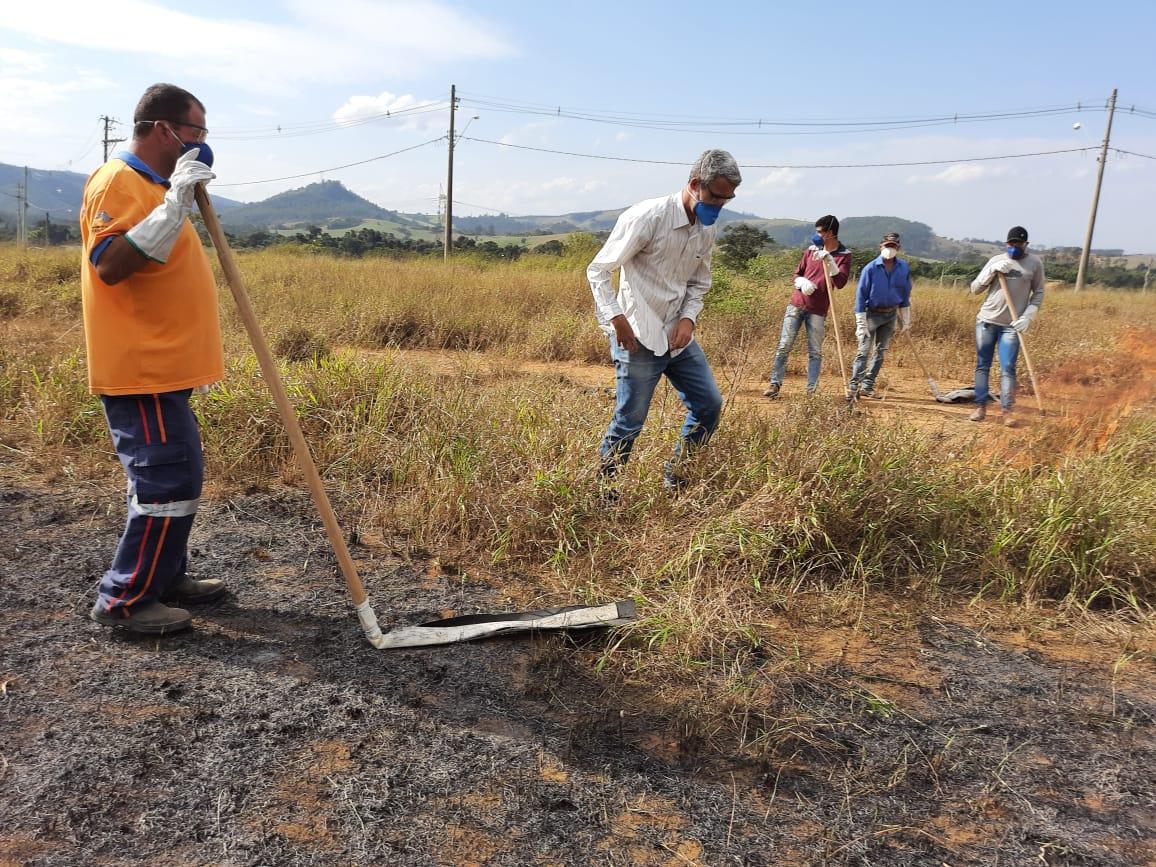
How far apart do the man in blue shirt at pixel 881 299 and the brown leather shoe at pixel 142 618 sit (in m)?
5.82

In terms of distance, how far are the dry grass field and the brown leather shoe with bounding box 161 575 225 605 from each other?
171 millimetres

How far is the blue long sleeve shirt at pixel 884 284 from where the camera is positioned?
6805 millimetres

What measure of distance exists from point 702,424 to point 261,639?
213 cm

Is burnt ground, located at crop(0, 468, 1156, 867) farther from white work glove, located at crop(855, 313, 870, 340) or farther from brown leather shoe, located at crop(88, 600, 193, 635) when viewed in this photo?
white work glove, located at crop(855, 313, 870, 340)

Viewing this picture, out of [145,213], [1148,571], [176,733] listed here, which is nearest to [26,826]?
[176,733]

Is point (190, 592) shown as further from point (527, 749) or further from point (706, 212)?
point (706, 212)

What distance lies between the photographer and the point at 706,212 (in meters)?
3.28

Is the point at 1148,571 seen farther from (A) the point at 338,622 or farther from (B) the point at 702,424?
(A) the point at 338,622

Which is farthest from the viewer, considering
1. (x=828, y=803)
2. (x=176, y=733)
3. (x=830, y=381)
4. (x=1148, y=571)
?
(x=830, y=381)

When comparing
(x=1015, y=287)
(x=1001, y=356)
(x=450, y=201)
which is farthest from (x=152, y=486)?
(x=450, y=201)

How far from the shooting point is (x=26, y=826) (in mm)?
1692

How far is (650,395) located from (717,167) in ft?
3.40

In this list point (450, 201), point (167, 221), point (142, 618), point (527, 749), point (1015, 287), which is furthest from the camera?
point (450, 201)

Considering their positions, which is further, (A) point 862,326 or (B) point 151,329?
(A) point 862,326
